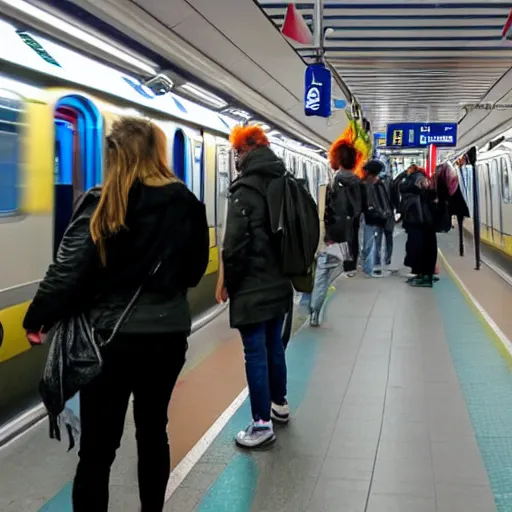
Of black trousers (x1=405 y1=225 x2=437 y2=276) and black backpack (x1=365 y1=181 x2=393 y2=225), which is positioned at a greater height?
black backpack (x1=365 y1=181 x2=393 y2=225)

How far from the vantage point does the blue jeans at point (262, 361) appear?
11.6 ft

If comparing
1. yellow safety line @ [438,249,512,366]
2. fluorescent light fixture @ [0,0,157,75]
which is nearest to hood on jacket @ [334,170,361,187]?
yellow safety line @ [438,249,512,366]

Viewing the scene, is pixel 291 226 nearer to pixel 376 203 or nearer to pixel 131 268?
pixel 131 268

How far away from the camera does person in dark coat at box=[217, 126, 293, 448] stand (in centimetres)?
345

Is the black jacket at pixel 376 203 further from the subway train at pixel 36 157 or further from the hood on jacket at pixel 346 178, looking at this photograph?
the subway train at pixel 36 157

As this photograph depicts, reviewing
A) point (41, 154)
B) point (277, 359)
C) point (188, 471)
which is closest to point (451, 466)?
point (277, 359)

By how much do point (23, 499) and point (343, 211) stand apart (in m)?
4.21

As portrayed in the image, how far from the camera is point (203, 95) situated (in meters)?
7.34

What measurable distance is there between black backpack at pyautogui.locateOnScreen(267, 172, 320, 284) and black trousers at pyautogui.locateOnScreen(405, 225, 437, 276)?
6.08 meters

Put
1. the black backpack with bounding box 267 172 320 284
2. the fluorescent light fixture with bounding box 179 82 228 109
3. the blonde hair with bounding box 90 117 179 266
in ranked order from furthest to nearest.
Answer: the fluorescent light fixture with bounding box 179 82 228 109
the black backpack with bounding box 267 172 320 284
the blonde hair with bounding box 90 117 179 266

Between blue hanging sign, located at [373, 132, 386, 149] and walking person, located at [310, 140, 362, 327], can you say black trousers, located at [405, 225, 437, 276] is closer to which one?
walking person, located at [310, 140, 362, 327]

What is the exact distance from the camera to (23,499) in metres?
3.08

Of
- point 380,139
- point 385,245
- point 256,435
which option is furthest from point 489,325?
point 380,139

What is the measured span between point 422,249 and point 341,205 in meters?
3.19
